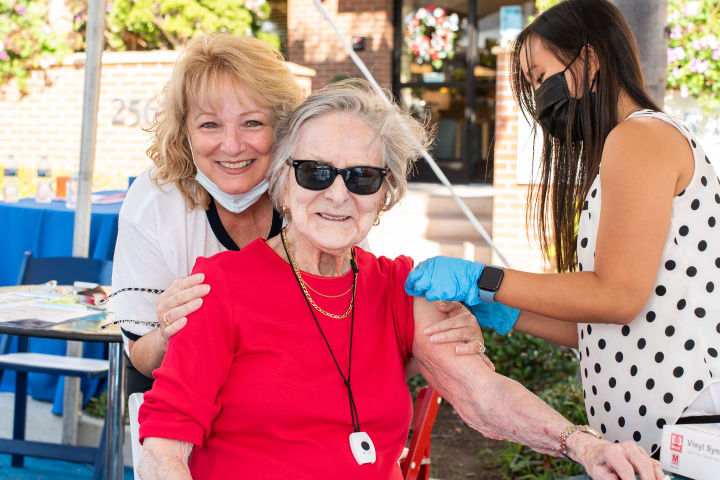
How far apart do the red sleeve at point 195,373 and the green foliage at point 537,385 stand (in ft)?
7.46

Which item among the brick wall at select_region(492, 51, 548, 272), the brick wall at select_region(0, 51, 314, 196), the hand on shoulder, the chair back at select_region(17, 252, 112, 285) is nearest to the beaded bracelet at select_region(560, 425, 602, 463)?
the hand on shoulder

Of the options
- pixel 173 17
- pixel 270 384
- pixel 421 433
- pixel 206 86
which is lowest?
pixel 421 433

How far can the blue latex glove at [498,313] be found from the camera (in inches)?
89.7

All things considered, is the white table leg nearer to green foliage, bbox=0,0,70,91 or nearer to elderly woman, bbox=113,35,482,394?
elderly woman, bbox=113,35,482,394

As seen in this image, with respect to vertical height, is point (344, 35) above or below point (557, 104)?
above

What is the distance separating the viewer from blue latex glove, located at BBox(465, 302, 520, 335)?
2.28 metres

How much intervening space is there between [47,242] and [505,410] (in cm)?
419

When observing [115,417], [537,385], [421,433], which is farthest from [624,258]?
[537,385]

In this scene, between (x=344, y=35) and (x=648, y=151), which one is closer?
(x=648, y=151)

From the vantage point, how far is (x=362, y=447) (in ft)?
6.45

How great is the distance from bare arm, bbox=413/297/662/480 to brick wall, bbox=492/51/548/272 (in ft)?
16.6

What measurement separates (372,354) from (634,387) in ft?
2.24

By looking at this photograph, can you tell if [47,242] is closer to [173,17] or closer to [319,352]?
[319,352]

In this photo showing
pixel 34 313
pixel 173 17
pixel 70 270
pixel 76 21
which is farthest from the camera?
pixel 76 21
